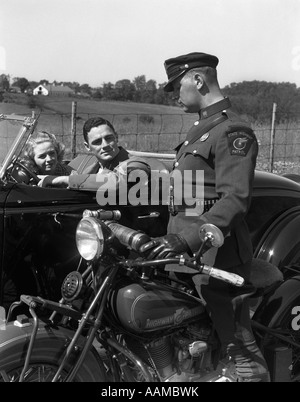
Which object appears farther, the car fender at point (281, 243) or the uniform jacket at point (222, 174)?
the car fender at point (281, 243)

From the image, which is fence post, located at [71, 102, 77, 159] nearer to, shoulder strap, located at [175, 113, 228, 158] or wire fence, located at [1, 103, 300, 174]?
wire fence, located at [1, 103, 300, 174]

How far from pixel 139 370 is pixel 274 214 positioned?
139cm

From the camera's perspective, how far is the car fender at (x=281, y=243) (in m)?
3.21

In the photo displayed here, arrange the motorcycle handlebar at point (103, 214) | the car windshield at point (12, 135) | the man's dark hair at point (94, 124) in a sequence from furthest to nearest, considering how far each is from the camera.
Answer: the man's dark hair at point (94, 124), the car windshield at point (12, 135), the motorcycle handlebar at point (103, 214)

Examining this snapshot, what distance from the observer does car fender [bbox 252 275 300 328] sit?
294 cm

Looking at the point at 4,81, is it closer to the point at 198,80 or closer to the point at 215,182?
the point at 198,80

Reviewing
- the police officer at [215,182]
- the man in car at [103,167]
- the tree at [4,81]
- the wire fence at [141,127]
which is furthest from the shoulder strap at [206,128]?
the tree at [4,81]

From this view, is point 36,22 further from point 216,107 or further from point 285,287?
point 285,287

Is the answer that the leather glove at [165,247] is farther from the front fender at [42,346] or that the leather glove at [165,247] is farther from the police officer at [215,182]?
the front fender at [42,346]

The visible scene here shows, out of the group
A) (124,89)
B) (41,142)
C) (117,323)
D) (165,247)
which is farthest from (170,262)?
(41,142)

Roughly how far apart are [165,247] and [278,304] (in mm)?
1075

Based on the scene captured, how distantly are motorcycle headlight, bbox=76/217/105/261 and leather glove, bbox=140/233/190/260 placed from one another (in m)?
0.17

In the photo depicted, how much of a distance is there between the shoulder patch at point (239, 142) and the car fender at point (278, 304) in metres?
1.03
